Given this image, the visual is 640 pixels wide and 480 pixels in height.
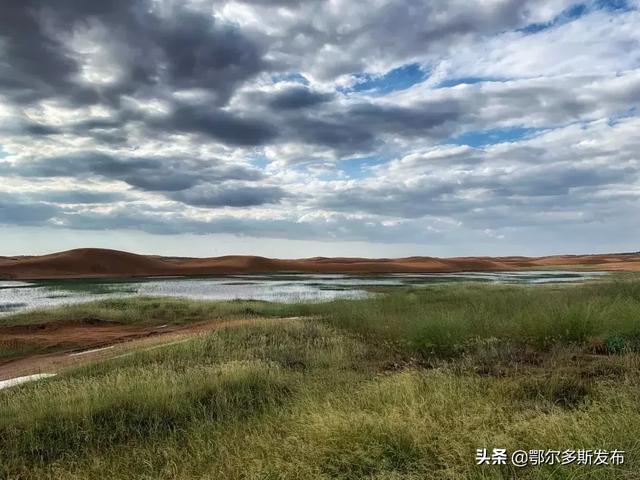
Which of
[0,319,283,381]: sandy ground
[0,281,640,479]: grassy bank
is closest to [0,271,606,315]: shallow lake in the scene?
[0,319,283,381]: sandy ground

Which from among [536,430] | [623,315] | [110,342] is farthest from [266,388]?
[110,342]

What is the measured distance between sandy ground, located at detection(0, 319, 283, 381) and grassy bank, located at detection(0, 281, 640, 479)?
2311 millimetres

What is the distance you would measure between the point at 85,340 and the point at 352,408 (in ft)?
50.7

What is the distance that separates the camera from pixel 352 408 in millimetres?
6172

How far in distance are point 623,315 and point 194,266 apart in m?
82.7

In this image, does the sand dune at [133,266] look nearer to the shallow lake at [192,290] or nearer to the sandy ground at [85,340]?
the shallow lake at [192,290]

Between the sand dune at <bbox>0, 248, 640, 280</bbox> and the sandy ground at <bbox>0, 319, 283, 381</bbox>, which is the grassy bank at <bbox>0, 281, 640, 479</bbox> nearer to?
the sandy ground at <bbox>0, 319, 283, 381</bbox>

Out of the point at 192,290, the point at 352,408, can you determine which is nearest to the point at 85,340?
the point at 352,408

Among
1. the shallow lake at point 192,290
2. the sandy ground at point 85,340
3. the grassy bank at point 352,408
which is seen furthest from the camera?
the shallow lake at point 192,290

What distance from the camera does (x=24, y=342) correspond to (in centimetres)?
1772

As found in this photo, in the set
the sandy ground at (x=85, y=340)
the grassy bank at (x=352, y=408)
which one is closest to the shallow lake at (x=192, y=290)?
the sandy ground at (x=85, y=340)

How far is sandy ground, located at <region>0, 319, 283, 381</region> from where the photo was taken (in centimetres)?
1267

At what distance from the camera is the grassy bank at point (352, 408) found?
15.8ft

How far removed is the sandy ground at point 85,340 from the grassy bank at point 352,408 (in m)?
2.31
